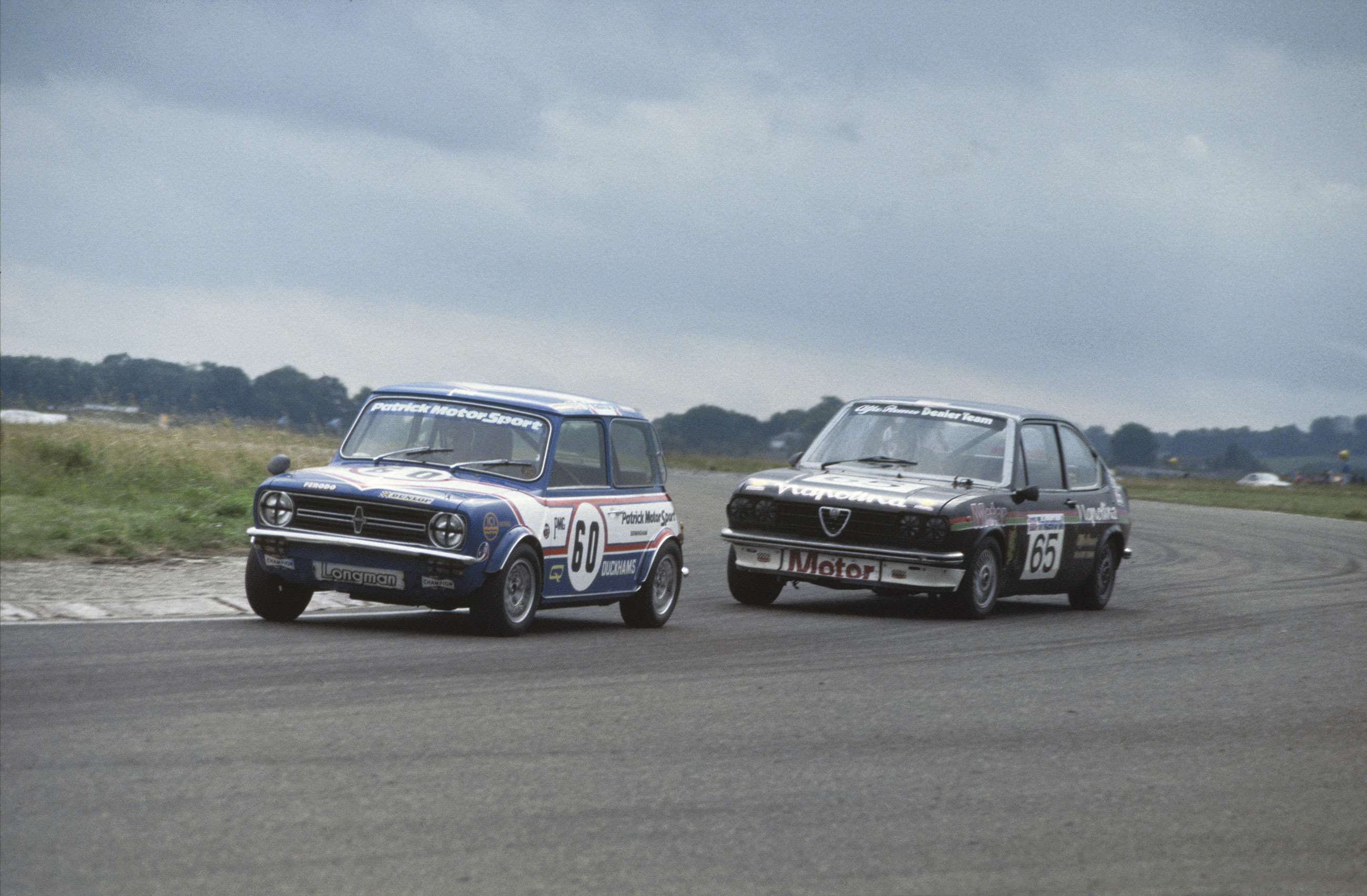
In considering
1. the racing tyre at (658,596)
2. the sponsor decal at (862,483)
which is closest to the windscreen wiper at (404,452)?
the racing tyre at (658,596)

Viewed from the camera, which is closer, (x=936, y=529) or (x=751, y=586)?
(x=936, y=529)

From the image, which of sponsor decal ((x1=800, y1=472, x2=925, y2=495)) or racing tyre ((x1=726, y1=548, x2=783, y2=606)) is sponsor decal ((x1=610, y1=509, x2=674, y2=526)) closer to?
racing tyre ((x1=726, y1=548, x2=783, y2=606))

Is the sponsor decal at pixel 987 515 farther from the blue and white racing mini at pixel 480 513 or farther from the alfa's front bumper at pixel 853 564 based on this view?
the blue and white racing mini at pixel 480 513

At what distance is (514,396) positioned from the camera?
11859 millimetres

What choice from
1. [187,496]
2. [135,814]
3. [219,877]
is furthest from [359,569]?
[187,496]

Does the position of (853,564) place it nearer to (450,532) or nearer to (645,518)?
(645,518)

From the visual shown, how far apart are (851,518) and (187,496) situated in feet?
29.8

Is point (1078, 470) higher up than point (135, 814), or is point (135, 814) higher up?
point (1078, 470)

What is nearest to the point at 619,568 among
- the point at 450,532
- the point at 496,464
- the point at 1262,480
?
the point at 496,464

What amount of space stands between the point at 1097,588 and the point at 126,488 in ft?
35.2

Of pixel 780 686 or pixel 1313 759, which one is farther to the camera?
pixel 780 686

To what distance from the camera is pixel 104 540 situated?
14.8 metres

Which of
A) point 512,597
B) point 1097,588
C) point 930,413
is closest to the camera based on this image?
point 512,597

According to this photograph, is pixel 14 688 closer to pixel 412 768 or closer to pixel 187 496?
pixel 412 768
